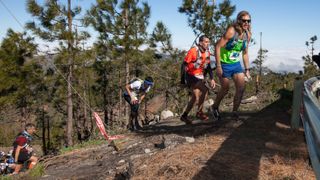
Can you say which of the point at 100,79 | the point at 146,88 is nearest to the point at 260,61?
the point at 100,79

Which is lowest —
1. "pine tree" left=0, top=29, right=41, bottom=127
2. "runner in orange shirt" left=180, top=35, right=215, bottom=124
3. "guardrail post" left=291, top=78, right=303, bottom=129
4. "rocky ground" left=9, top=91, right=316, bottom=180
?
"rocky ground" left=9, top=91, right=316, bottom=180

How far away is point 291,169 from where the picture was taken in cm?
358

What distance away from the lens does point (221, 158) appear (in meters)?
3.93

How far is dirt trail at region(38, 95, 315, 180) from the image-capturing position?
3553 mm

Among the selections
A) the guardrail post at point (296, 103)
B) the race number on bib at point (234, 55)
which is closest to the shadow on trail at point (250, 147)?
the guardrail post at point (296, 103)

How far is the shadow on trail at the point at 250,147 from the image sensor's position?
352cm

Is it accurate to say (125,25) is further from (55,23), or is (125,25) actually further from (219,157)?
(219,157)

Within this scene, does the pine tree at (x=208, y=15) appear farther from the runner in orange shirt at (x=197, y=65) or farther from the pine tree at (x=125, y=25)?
the runner in orange shirt at (x=197, y=65)

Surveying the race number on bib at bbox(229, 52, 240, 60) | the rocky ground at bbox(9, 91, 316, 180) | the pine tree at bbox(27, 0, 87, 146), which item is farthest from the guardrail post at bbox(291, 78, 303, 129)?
the pine tree at bbox(27, 0, 87, 146)

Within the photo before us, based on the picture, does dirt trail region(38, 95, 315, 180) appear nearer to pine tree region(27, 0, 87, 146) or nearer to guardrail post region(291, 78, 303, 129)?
guardrail post region(291, 78, 303, 129)

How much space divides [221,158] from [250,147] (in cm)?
64

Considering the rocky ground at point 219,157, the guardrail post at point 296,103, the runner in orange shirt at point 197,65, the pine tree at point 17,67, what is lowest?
the rocky ground at point 219,157

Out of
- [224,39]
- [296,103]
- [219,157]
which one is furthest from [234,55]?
[219,157]

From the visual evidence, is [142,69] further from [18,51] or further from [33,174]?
[33,174]
